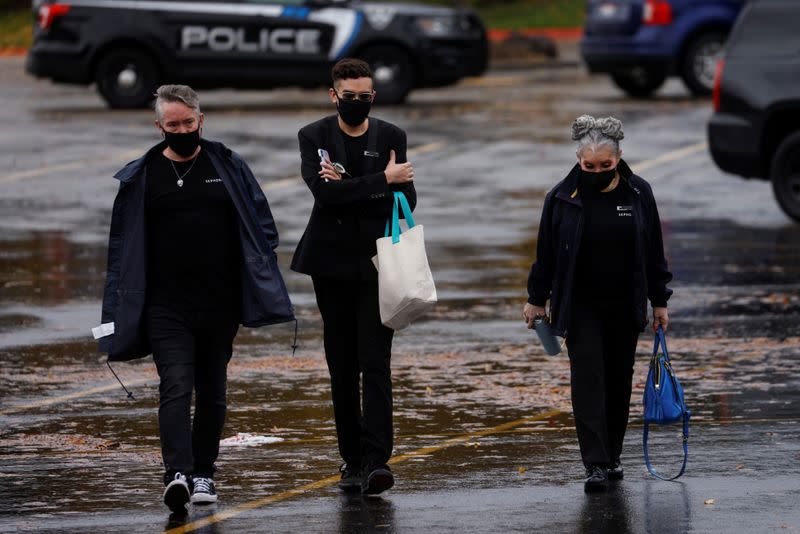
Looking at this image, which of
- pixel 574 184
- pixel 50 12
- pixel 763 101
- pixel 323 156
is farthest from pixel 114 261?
pixel 50 12

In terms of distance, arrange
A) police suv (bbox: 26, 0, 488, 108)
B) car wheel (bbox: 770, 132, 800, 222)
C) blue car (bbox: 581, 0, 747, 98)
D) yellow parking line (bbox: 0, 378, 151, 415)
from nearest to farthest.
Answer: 1. yellow parking line (bbox: 0, 378, 151, 415)
2. car wheel (bbox: 770, 132, 800, 222)
3. police suv (bbox: 26, 0, 488, 108)
4. blue car (bbox: 581, 0, 747, 98)

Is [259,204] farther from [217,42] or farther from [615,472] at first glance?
[217,42]

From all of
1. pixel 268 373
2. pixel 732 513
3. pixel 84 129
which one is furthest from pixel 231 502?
pixel 84 129

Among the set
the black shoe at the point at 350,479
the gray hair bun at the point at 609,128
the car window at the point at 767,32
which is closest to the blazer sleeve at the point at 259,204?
the black shoe at the point at 350,479

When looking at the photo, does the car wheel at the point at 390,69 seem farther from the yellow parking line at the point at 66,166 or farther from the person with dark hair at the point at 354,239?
the person with dark hair at the point at 354,239

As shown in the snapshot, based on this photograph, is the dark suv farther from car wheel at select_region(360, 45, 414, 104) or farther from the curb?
the curb

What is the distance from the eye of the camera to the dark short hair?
772 cm

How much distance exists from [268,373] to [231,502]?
298 centimetres

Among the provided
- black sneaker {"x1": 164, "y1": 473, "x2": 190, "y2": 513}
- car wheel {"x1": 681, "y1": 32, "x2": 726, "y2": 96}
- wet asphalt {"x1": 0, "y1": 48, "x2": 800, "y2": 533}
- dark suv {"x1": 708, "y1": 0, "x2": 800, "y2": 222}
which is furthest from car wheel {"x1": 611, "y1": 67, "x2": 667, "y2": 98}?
black sneaker {"x1": 164, "y1": 473, "x2": 190, "y2": 513}

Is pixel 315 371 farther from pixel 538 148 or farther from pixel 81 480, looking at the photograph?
pixel 538 148

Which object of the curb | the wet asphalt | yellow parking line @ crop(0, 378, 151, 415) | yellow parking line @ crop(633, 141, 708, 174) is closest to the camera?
the wet asphalt

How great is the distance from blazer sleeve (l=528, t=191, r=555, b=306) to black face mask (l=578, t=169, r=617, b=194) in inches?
5.4

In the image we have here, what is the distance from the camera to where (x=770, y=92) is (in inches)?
638

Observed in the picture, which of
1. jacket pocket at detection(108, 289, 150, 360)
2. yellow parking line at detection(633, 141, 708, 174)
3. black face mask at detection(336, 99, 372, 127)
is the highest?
black face mask at detection(336, 99, 372, 127)
